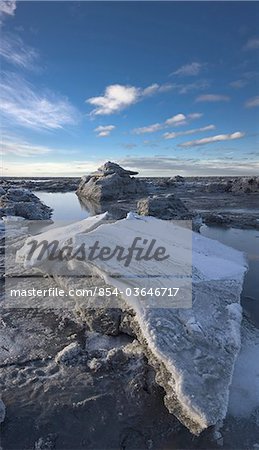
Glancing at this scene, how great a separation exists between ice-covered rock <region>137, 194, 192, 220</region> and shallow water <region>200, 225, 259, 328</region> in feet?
4.70

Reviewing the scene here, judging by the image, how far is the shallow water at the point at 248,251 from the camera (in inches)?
292

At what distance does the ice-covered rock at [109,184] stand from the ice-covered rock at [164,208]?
1689cm

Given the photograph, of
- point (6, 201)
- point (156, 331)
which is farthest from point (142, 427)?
point (6, 201)

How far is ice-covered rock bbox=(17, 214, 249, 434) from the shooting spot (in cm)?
393

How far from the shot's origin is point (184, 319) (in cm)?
524

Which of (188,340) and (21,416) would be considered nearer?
(21,416)

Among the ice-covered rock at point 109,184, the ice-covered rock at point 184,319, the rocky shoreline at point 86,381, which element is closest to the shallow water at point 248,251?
the ice-covered rock at point 184,319

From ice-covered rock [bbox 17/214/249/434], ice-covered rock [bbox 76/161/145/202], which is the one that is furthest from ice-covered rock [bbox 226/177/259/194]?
ice-covered rock [bbox 17/214/249/434]

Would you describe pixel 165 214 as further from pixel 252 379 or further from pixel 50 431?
pixel 50 431

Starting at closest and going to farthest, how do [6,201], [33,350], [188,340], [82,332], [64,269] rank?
[188,340], [33,350], [82,332], [64,269], [6,201]

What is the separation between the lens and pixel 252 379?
4820 mm

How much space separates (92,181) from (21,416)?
32386mm

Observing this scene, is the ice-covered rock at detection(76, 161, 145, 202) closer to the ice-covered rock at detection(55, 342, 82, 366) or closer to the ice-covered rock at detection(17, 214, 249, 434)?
the ice-covered rock at detection(17, 214, 249, 434)

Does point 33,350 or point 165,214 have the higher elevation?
point 165,214
